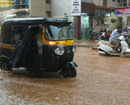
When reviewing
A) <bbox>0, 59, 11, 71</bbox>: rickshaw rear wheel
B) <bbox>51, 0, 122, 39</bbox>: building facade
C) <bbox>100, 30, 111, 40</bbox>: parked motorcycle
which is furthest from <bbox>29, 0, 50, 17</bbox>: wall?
<bbox>0, 59, 11, 71</bbox>: rickshaw rear wheel

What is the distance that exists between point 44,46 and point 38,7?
15.7 metres

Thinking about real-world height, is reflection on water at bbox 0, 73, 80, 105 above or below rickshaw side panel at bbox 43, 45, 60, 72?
below

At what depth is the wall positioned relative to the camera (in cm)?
2079

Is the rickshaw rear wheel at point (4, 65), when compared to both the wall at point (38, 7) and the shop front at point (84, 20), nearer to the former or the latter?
Result: the wall at point (38, 7)

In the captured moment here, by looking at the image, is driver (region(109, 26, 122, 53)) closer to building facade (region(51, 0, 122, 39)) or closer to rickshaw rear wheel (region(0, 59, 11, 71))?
rickshaw rear wheel (region(0, 59, 11, 71))

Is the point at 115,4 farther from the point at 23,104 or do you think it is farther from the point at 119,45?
the point at 23,104

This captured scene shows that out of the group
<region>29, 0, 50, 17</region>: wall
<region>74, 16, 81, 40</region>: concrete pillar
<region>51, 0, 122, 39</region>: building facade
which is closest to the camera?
<region>29, 0, 50, 17</region>: wall

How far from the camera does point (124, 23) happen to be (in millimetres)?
30359

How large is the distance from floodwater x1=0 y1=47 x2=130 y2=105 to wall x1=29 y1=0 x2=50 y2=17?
14.0 m

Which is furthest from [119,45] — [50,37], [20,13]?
[20,13]

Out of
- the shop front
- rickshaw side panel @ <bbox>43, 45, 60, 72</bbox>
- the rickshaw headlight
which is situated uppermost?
the shop front

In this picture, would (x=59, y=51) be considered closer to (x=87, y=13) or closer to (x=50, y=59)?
(x=50, y=59)

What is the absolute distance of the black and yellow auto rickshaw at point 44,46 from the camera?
6.57 metres

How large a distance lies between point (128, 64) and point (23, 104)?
20.6ft
